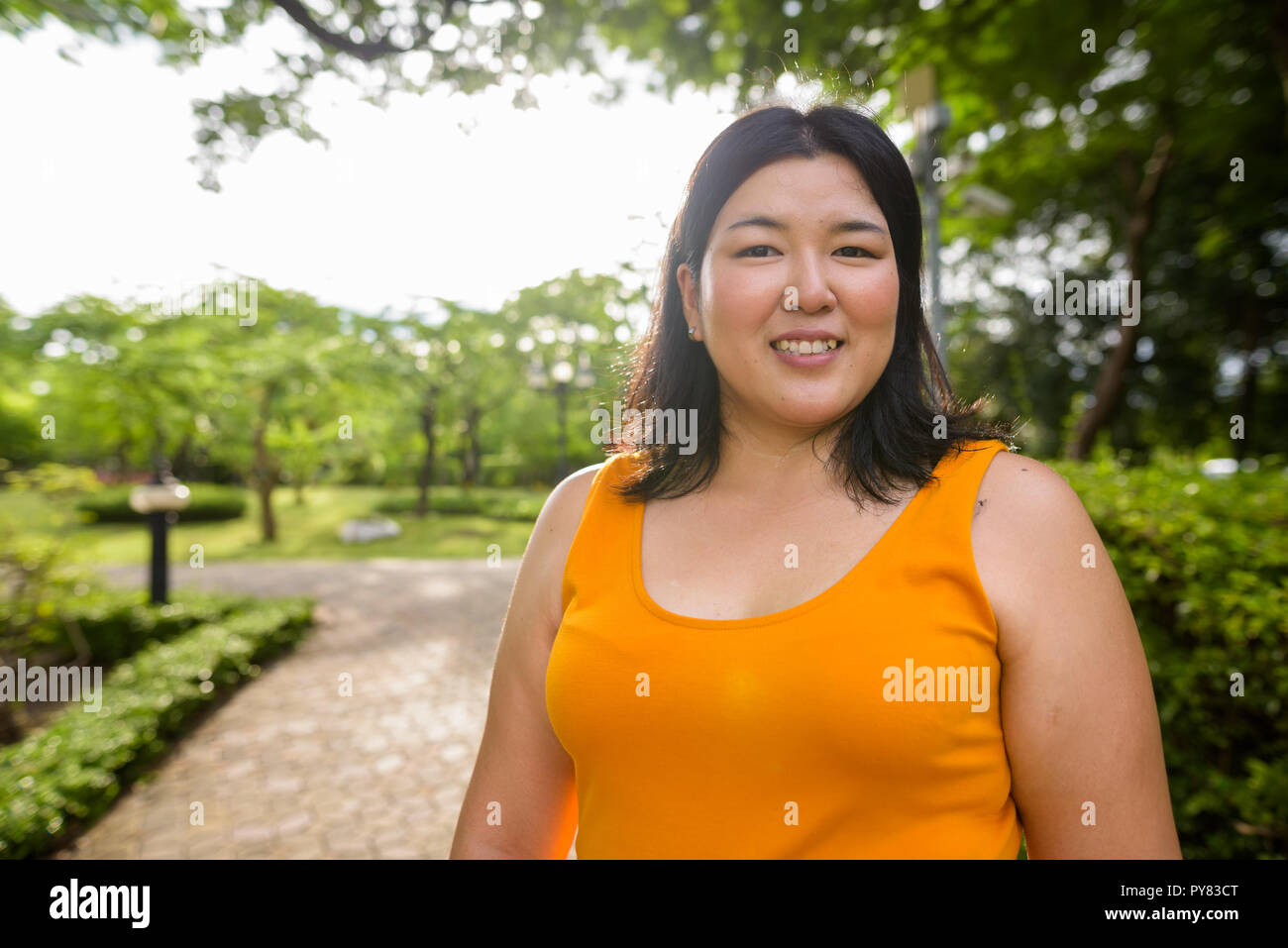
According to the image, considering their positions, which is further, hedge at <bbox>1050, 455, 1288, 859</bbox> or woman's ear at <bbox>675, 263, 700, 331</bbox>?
hedge at <bbox>1050, 455, 1288, 859</bbox>

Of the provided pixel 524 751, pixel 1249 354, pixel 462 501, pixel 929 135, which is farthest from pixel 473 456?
pixel 524 751

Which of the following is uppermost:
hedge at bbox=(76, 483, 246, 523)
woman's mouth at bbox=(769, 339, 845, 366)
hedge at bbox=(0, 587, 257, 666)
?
woman's mouth at bbox=(769, 339, 845, 366)

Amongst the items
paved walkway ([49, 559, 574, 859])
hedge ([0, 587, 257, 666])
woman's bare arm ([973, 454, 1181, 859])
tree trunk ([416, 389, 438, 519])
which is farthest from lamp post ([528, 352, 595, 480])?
woman's bare arm ([973, 454, 1181, 859])

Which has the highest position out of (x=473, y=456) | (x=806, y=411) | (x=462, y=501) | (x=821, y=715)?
(x=473, y=456)

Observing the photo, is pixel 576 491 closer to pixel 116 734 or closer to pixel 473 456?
pixel 116 734

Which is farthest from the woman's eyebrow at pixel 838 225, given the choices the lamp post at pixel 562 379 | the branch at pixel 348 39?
the lamp post at pixel 562 379

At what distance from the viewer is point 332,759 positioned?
5.70 meters

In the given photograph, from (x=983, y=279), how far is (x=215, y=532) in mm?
26079

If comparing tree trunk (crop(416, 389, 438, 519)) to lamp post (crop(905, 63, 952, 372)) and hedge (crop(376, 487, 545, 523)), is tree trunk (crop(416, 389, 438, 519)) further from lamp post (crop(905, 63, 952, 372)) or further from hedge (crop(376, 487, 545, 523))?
lamp post (crop(905, 63, 952, 372))

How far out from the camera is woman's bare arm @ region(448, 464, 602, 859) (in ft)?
4.30

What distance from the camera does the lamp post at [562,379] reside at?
39.7ft

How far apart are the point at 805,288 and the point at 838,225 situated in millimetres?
135
